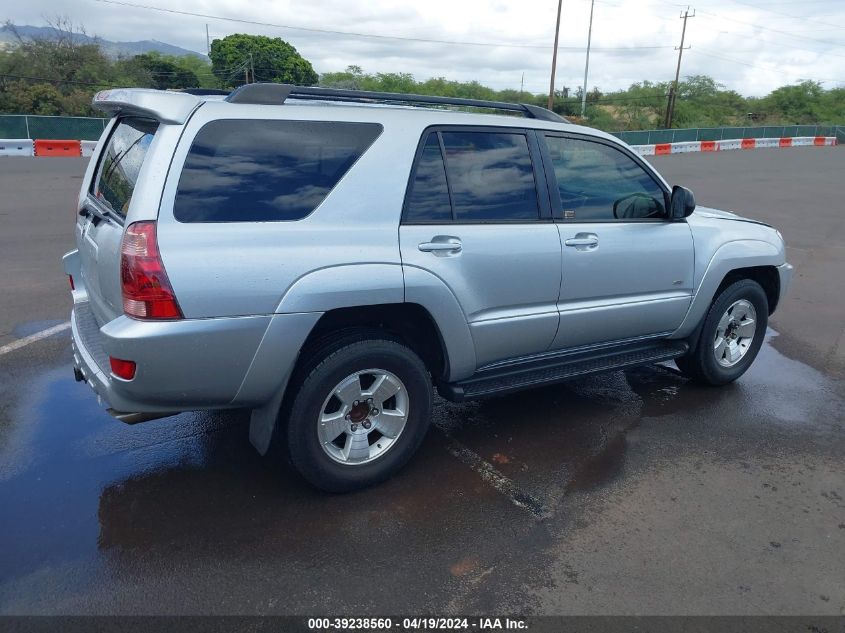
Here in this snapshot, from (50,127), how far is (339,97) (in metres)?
24.6

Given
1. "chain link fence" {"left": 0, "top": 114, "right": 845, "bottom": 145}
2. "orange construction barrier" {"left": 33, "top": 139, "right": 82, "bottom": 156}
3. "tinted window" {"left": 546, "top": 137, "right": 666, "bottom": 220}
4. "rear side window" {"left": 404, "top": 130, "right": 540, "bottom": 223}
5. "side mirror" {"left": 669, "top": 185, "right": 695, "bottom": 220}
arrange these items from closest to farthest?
"rear side window" {"left": 404, "top": 130, "right": 540, "bottom": 223} → "tinted window" {"left": 546, "top": 137, "right": 666, "bottom": 220} → "side mirror" {"left": 669, "top": 185, "right": 695, "bottom": 220} → "orange construction barrier" {"left": 33, "top": 139, "right": 82, "bottom": 156} → "chain link fence" {"left": 0, "top": 114, "right": 845, "bottom": 145}

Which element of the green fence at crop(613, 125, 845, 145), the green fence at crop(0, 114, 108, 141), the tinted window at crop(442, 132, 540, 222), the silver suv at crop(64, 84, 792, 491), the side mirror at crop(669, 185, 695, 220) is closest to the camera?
the silver suv at crop(64, 84, 792, 491)

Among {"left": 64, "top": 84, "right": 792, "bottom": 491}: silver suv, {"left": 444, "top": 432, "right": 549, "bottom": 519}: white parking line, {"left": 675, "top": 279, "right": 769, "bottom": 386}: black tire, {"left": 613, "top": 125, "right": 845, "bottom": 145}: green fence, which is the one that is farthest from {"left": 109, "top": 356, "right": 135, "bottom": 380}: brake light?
{"left": 613, "top": 125, "right": 845, "bottom": 145}: green fence

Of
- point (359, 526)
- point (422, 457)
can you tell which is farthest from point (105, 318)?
point (422, 457)

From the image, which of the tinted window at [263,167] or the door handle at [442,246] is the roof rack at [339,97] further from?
the door handle at [442,246]

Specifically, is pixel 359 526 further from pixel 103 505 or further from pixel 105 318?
pixel 105 318

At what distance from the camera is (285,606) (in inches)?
108

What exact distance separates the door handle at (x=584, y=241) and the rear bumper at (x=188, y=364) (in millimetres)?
1801

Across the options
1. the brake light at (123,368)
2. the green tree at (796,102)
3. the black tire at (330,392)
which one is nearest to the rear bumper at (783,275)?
the black tire at (330,392)

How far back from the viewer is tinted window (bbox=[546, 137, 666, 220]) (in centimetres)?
418

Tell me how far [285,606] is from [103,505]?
1221mm

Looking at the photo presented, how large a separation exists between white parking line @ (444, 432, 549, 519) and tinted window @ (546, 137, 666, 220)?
4.97 ft

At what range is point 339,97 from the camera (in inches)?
141

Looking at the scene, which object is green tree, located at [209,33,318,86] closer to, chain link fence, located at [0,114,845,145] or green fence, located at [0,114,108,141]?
chain link fence, located at [0,114,845,145]
